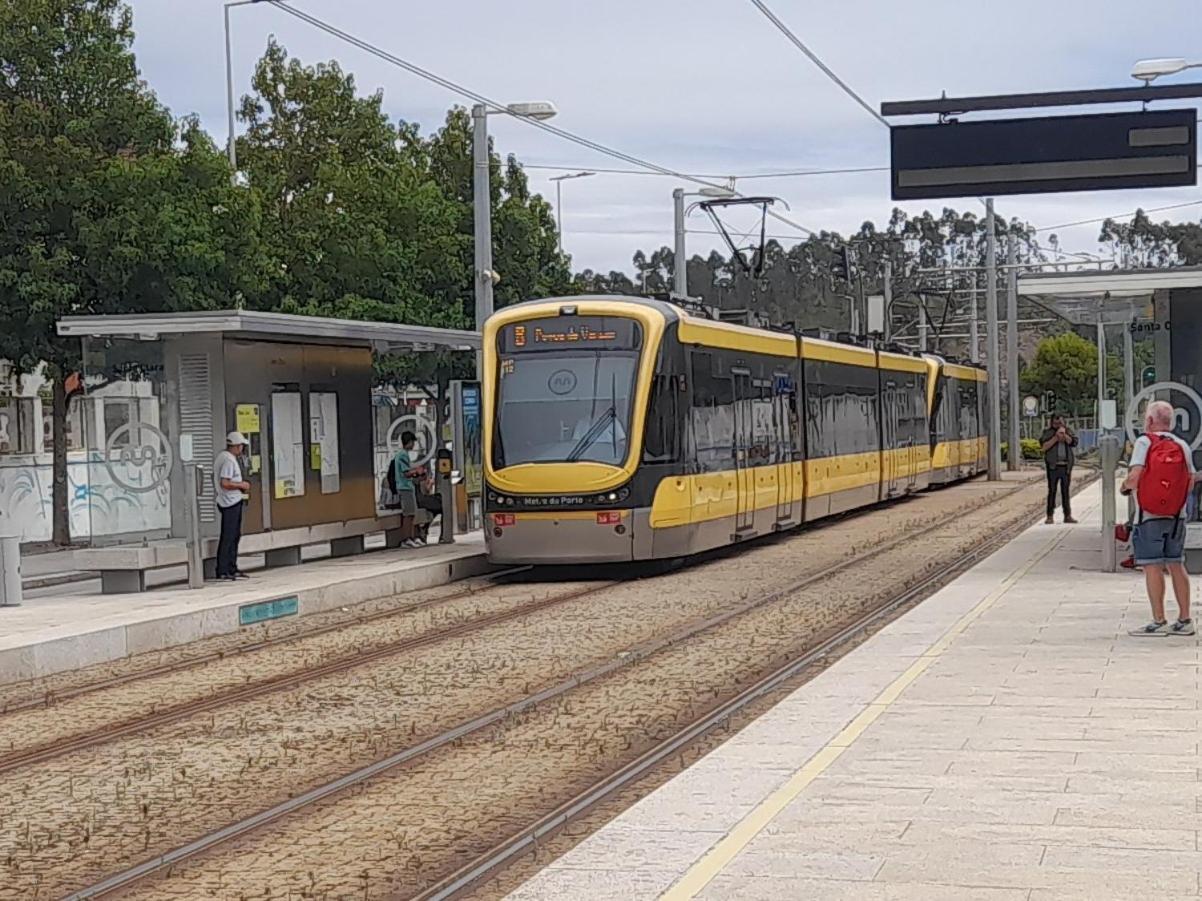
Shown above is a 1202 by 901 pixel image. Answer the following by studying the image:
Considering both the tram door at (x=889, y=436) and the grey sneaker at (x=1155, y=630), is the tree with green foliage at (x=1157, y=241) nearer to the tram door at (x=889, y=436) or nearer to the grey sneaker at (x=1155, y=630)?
the tram door at (x=889, y=436)

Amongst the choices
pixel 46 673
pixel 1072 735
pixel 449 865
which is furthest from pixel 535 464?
pixel 449 865

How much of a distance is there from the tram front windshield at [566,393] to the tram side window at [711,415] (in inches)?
56.7

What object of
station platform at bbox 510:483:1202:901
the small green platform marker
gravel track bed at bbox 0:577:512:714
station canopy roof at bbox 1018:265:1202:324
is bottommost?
gravel track bed at bbox 0:577:512:714

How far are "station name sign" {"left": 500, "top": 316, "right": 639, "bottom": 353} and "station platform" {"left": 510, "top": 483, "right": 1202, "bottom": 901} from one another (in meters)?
8.15

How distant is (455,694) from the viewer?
1244 centimetres

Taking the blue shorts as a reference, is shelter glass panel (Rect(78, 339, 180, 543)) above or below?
above

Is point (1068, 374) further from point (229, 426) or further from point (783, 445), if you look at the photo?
point (229, 426)

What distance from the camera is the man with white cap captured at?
19141 millimetres

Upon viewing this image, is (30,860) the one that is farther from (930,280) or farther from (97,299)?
(930,280)

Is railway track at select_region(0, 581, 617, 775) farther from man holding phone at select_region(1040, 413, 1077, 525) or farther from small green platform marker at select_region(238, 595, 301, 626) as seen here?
man holding phone at select_region(1040, 413, 1077, 525)

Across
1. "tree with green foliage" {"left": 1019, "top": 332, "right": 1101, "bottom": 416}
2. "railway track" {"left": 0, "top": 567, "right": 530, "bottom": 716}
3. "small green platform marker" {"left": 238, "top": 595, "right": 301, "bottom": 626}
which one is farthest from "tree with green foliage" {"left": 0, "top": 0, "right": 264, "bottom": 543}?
"tree with green foliage" {"left": 1019, "top": 332, "right": 1101, "bottom": 416}

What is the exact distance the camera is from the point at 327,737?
1088 cm

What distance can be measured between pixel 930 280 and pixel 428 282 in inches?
3310

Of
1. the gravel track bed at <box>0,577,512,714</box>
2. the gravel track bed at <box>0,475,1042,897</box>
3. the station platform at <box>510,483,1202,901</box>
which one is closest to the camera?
the station platform at <box>510,483,1202,901</box>
